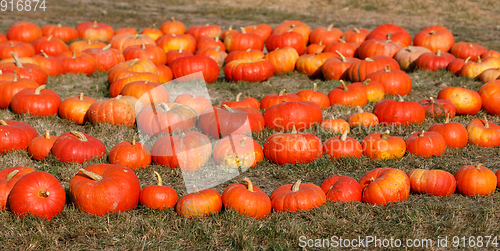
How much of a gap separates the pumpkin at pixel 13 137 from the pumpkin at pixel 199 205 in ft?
8.79

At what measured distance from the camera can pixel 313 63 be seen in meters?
9.67

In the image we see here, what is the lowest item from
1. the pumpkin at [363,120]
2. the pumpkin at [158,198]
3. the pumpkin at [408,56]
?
the pumpkin at [158,198]

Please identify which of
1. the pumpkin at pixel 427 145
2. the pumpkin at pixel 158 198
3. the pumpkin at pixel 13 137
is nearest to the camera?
the pumpkin at pixel 158 198

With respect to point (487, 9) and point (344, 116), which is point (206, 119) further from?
point (487, 9)

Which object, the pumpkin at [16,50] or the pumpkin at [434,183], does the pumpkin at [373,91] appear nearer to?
the pumpkin at [434,183]

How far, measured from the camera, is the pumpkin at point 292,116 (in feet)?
20.9

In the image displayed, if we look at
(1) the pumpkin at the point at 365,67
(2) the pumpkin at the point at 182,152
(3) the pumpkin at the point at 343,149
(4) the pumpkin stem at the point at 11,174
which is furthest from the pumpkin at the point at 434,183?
(1) the pumpkin at the point at 365,67

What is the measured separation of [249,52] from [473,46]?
509 cm

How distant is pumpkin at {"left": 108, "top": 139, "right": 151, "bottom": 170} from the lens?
17.0ft

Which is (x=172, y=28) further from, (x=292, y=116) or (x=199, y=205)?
(x=199, y=205)

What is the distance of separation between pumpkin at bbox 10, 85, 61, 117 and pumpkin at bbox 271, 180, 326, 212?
14.2 feet

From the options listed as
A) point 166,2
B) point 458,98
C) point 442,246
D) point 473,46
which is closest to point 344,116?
point 458,98

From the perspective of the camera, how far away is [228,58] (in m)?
10.1

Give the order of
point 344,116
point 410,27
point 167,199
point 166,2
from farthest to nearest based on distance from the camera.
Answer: point 166,2, point 410,27, point 344,116, point 167,199
